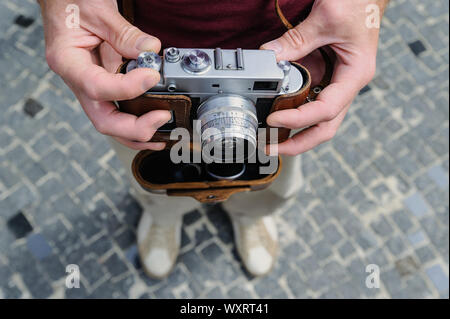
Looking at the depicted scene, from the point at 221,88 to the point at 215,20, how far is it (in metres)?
0.28

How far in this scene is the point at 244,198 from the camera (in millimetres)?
2557

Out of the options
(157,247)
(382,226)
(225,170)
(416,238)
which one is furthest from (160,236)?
(416,238)

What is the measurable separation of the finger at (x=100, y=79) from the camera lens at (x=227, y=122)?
21cm

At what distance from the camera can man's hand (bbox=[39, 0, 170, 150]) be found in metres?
1.39

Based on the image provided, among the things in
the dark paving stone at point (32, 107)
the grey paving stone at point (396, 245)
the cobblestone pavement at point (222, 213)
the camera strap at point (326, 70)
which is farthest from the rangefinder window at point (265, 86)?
the dark paving stone at point (32, 107)

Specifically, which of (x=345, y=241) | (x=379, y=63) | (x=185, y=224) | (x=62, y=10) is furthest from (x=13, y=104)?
(x=379, y=63)

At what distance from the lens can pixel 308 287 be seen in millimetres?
2932

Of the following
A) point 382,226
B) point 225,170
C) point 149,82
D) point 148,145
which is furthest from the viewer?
point 382,226

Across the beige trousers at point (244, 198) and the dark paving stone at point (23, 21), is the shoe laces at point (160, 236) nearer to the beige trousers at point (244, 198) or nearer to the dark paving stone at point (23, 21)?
the beige trousers at point (244, 198)

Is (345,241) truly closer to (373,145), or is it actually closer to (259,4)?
(373,145)

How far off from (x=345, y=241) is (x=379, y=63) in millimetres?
1591

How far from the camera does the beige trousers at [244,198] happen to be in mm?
2178

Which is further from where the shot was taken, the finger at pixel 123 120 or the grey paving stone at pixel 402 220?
the grey paving stone at pixel 402 220

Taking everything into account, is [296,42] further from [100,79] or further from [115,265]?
[115,265]
